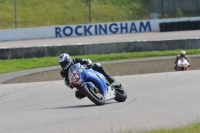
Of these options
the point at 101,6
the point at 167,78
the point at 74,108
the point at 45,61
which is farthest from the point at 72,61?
the point at 101,6

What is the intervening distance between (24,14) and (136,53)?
479 inches

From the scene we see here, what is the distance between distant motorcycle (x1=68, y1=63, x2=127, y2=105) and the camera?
34.1 feet

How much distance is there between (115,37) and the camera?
113 feet

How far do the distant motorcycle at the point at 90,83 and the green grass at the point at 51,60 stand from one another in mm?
14625

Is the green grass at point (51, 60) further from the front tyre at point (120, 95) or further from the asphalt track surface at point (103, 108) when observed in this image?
the front tyre at point (120, 95)

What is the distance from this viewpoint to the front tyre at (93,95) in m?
10.3

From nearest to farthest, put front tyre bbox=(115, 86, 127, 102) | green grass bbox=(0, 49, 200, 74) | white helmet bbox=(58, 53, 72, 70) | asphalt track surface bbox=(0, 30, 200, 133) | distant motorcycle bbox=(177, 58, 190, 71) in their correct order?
asphalt track surface bbox=(0, 30, 200, 133) < white helmet bbox=(58, 53, 72, 70) < front tyre bbox=(115, 86, 127, 102) < distant motorcycle bbox=(177, 58, 190, 71) < green grass bbox=(0, 49, 200, 74)

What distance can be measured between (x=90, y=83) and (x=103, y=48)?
17.9m

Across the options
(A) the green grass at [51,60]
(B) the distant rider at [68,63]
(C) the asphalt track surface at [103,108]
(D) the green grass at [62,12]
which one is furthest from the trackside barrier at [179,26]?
(B) the distant rider at [68,63]

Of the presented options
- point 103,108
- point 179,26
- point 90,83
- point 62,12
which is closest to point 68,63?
point 90,83

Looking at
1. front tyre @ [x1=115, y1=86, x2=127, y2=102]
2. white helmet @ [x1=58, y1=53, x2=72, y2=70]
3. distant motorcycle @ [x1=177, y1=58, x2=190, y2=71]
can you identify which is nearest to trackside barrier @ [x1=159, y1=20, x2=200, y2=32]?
distant motorcycle @ [x1=177, y1=58, x2=190, y2=71]

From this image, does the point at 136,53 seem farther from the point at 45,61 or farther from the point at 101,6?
the point at 101,6

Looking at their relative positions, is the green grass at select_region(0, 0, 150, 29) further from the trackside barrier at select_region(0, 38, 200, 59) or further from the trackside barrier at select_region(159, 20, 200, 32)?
the trackside barrier at select_region(0, 38, 200, 59)

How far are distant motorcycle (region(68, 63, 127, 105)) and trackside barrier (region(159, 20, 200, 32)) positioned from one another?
25.2 m
